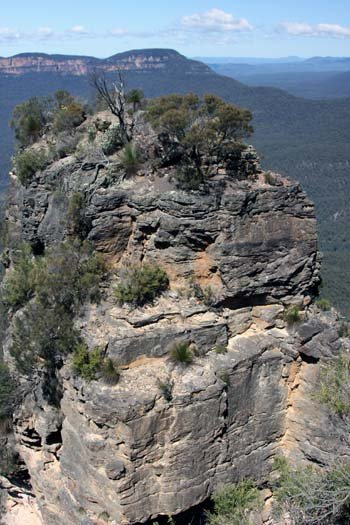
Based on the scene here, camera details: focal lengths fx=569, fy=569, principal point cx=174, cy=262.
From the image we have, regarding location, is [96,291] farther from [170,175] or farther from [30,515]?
[30,515]

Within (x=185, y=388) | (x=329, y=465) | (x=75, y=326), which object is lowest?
(x=329, y=465)

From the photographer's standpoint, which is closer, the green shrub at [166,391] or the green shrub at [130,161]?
the green shrub at [166,391]

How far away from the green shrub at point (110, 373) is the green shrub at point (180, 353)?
5.98 feet

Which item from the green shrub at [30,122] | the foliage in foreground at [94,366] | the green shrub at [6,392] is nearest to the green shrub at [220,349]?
the foliage in foreground at [94,366]

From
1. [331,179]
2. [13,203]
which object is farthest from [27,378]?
[331,179]

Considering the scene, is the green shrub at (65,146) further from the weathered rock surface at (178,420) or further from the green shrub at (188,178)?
the weathered rock surface at (178,420)

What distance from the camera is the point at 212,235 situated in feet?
61.1

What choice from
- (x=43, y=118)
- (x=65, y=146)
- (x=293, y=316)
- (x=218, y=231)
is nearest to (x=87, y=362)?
(x=218, y=231)

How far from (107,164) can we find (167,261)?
14.9 feet

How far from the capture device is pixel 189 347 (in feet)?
59.5

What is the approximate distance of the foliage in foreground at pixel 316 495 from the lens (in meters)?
16.9

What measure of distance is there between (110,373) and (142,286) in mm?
3002

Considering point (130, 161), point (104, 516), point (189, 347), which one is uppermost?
point (130, 161)

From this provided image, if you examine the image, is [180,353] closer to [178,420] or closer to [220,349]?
[220,349]
